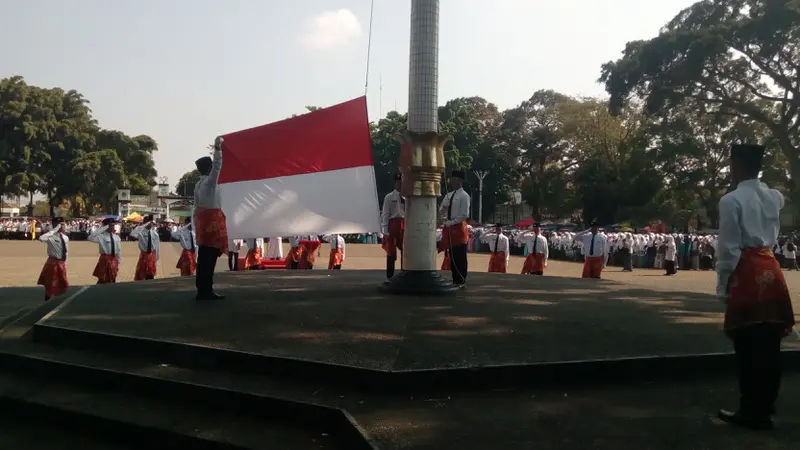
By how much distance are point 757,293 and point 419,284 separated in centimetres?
453

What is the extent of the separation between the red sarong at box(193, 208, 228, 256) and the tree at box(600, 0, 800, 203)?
3276 centimetres

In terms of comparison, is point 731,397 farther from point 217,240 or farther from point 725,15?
point 725,15

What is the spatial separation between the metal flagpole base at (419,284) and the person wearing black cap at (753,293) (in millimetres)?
4209

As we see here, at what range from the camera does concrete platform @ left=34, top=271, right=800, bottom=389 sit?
457cm

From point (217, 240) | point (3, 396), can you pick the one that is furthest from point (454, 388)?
point (217, 240)

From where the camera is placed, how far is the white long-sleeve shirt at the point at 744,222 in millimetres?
4047

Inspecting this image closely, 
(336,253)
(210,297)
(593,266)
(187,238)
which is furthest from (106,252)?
(593,266)

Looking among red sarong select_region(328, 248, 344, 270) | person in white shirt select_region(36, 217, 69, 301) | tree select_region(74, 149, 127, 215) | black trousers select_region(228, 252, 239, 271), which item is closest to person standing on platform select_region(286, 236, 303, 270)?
red sarong select_region(328, 248, 344, 270)

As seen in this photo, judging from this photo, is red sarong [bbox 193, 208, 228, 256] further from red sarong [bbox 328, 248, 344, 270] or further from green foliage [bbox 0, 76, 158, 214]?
green foliage [bbox 0, 76, 158, 214]

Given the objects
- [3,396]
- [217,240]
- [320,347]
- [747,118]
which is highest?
[747,118]

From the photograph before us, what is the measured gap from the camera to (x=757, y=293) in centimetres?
400

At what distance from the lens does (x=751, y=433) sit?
3.81m

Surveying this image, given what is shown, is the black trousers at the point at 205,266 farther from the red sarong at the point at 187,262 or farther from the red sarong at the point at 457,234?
the red sarong at the point at 187,262

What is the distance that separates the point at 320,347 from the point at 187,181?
10182 cm
